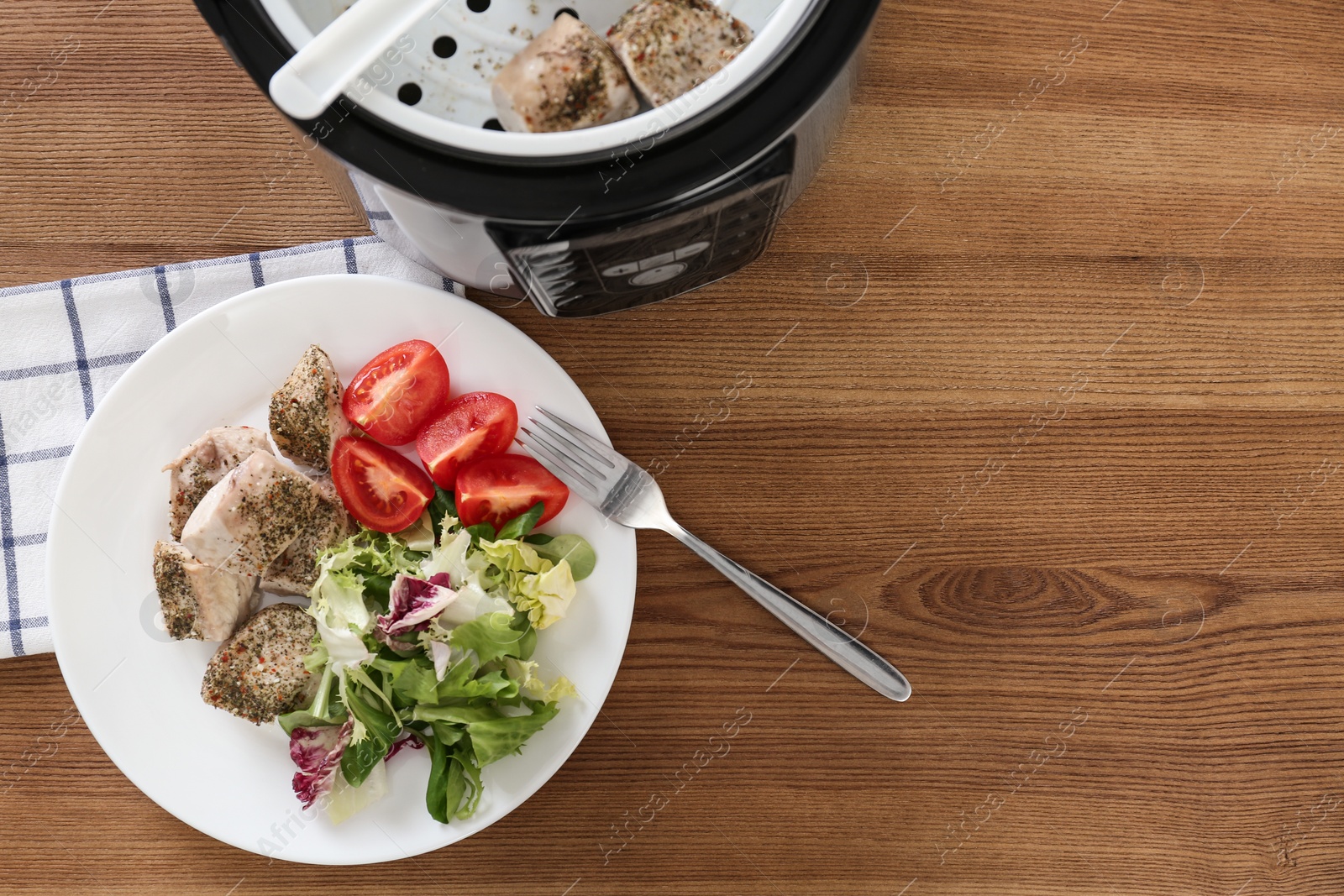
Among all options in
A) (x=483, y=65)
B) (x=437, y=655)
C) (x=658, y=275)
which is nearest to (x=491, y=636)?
(x=437, y=655)

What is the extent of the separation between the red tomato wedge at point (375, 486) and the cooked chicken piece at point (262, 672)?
0.63ft

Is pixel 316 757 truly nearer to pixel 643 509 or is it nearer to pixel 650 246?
pixel 643 509

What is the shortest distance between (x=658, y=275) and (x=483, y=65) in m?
0.26

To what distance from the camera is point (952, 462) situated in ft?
4.44

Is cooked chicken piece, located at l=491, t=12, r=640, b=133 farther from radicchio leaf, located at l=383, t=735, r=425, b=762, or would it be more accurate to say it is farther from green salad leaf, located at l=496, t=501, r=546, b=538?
radicchio leaf, located at l=383, t=735, r=425, b=762

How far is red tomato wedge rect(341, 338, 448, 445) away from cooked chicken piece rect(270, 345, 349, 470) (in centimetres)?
3

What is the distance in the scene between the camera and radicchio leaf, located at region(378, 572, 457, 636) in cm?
114

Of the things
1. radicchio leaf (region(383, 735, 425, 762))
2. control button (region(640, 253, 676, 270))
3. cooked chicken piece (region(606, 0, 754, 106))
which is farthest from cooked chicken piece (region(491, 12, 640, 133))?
radicchio leaf (region(383, 735, 425, 762))

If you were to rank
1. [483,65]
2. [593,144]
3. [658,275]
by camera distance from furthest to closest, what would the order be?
[658,275], [483,65], [593,144]

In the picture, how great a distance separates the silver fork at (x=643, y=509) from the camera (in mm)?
1193

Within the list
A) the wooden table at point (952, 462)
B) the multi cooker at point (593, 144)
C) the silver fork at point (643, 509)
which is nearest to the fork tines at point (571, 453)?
the silver fork at point (643, 509)

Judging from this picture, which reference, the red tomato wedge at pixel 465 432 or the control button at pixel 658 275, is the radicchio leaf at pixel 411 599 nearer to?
the red tomato wedge at pixel 465 432

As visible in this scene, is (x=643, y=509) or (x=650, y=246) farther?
(x=643, y=509)

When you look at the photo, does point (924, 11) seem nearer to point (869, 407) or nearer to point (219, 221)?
point (869, 407)
